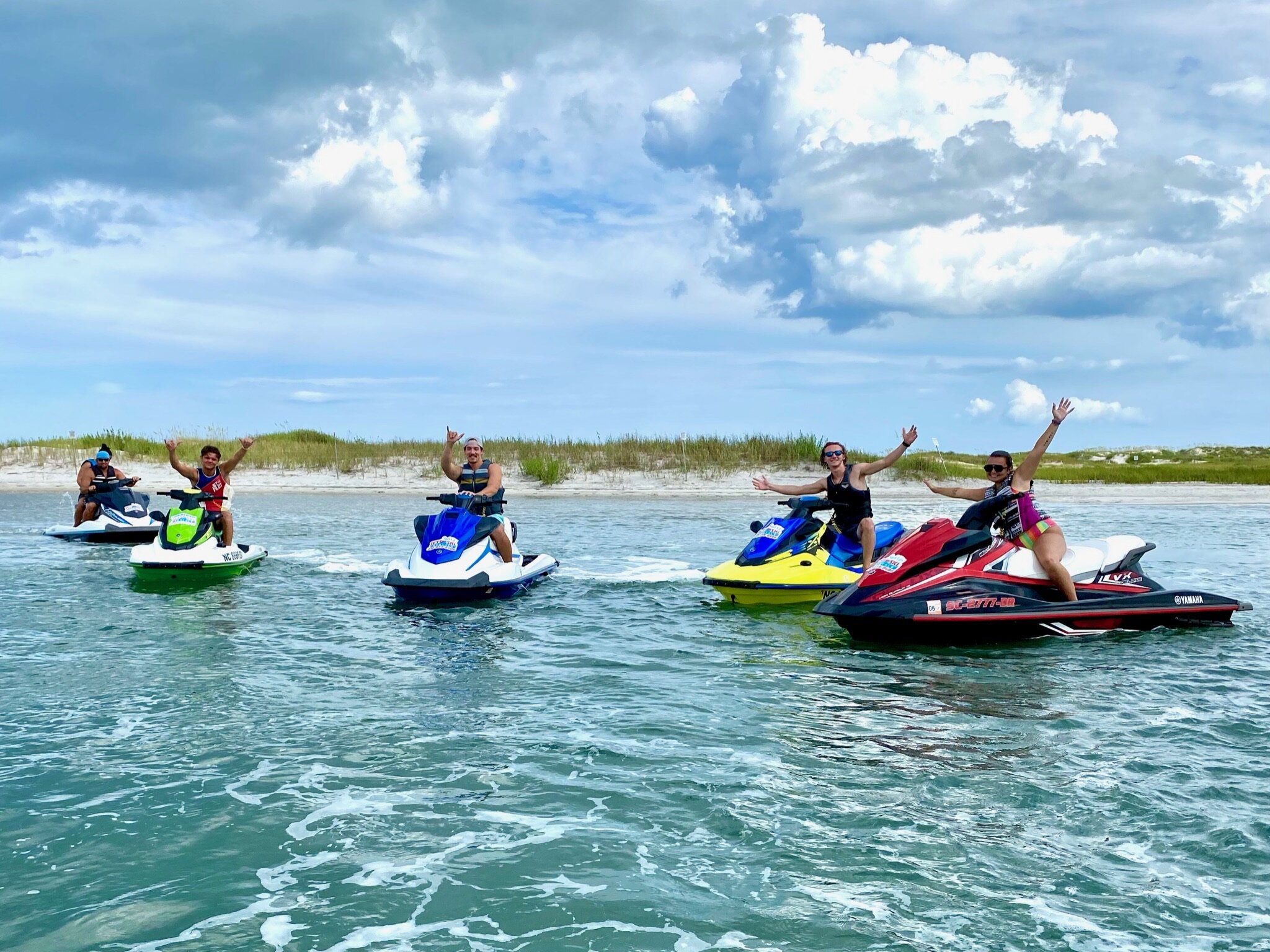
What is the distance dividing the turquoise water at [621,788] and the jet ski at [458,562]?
0.67 m

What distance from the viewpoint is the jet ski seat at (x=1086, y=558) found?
9.86 m

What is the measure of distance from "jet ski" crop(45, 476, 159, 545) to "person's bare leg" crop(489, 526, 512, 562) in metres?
9.50

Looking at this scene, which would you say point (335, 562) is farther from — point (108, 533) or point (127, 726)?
point (127, 726)

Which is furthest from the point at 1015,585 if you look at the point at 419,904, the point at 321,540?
the point at 321,540

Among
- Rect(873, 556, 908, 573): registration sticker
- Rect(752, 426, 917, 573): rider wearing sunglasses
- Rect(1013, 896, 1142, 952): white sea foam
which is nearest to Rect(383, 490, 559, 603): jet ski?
Rect(752, 426, 917, 573): rider wearing sunglasses

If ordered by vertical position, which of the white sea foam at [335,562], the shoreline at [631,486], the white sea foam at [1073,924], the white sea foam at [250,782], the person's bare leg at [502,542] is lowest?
the white sea foam at [1073,924]

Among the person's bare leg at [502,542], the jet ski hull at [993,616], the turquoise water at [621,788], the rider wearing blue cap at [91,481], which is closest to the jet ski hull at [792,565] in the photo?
the turquoise water at [621,788]

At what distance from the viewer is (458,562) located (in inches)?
455

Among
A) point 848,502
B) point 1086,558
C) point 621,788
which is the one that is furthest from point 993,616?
point 621,788

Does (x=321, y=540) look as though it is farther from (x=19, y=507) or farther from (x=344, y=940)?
(x=344, y=940)

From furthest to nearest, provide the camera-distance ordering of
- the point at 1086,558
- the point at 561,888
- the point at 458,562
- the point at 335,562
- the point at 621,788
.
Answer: the point at 335,562 < the point at 458,562 < the point at 1086,558 < the point at 621,788 < the point at 561,888

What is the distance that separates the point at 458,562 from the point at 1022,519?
231 inches

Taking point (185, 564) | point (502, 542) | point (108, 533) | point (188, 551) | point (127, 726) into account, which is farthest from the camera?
point (108, 533)

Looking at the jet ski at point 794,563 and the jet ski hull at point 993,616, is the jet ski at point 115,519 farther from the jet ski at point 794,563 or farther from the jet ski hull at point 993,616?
the jet ski hull at point 993,616
